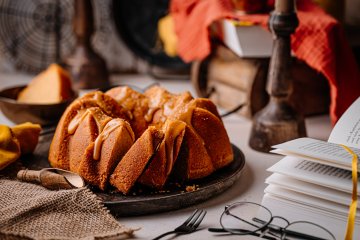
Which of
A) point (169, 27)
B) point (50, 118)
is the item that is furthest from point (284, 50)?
point (169, 27)

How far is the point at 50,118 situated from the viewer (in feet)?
4.10

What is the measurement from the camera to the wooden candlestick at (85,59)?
5.90 feet

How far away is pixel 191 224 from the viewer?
798mm

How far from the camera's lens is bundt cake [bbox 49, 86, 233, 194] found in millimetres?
852

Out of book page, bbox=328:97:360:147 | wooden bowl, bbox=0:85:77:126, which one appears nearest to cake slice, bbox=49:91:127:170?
wooden bowl, bbox=0:85:77:126

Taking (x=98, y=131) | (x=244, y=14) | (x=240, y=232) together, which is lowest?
(x=240, y=232)

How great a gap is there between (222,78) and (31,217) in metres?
0.88

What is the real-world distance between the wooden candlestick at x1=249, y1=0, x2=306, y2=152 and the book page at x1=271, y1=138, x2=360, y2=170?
0.29 meters

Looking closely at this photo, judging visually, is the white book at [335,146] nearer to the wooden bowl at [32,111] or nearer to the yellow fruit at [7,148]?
the yellow fruit at [7,148]

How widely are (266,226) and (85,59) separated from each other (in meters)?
1.18

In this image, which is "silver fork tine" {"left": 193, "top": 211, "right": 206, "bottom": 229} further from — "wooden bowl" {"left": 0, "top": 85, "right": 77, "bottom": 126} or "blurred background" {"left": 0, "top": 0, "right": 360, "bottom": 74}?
"blurred background" {"left": 0, "top": 0, "right": 360, "bottom": 74}

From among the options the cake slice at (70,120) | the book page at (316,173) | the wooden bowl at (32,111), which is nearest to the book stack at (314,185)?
the book page at (316,173)

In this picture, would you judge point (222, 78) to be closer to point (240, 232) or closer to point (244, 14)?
point (244, 14)

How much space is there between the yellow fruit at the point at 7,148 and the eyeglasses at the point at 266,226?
1.27ft
